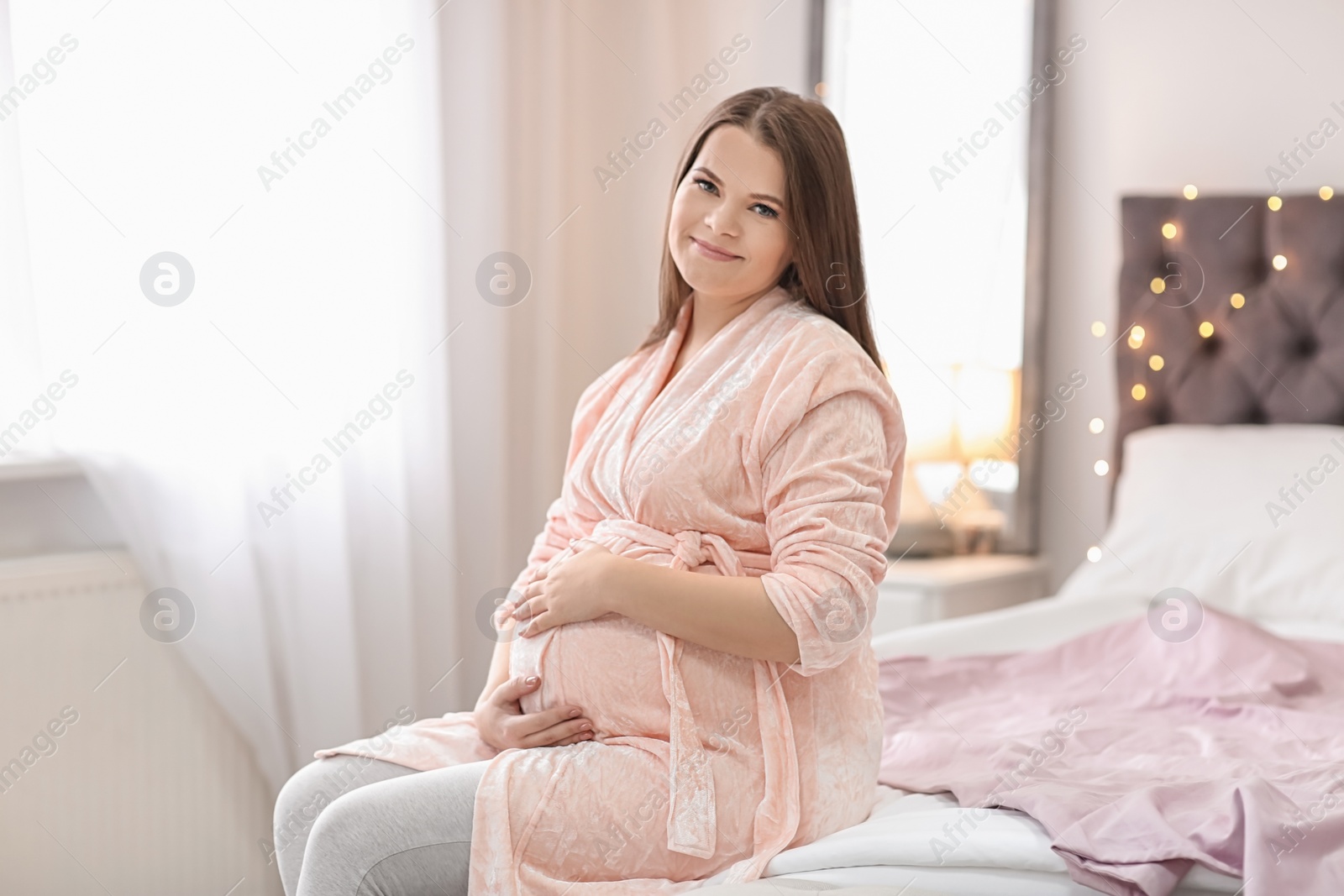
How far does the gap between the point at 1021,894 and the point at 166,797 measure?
145cm

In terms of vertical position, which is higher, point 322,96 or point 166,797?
point 322,96

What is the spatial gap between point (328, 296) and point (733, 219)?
3.77ft

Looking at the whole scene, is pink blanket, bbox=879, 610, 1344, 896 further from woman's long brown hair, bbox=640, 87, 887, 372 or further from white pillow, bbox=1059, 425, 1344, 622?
woman's long brown hair, bbox=640, 87, 887, 372

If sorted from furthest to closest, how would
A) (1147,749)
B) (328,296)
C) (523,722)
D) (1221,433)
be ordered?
(1221,433) → (328,296) → (1147,749) → (523,722)

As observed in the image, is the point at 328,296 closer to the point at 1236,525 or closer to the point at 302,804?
the point at 302,804

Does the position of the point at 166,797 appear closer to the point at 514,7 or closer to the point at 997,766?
the point at 997,766

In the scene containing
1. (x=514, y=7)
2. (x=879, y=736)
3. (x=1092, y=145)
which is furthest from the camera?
(x=1092, y=145)

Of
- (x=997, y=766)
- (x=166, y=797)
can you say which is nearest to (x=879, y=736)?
(x=997, y=766)

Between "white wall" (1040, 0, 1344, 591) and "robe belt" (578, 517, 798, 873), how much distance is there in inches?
74.4

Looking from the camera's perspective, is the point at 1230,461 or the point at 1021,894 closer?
the point at 1021,894

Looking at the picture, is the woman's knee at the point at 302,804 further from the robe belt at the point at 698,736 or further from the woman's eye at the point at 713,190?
the woman's eye at the point at 713,190

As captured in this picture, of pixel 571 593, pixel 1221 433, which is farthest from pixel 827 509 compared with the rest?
pixel 1221 433

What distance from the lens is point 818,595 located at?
3.68ft

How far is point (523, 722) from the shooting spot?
1.22 m
